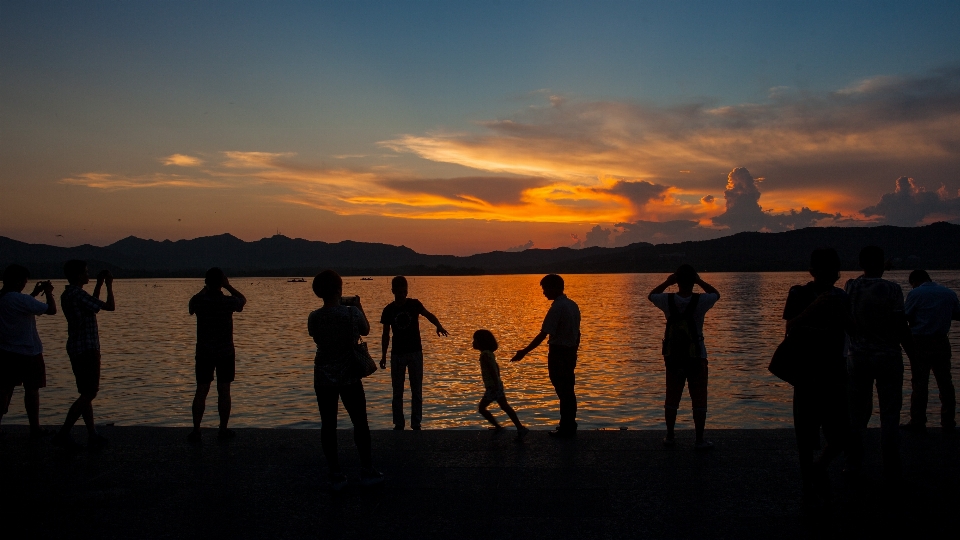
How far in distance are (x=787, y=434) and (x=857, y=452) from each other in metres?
1.91

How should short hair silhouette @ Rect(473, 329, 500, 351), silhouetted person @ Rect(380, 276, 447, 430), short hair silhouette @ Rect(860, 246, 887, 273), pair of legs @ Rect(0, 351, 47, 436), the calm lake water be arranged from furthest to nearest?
the calm lake water < silhouetted person @ Rect(380, 276, 447, 430) < short hair silhouette @ Rect(473, 329, 500, 351) < pair of legs @ Rect(0, 351, 47, 436) < short hair silhouette @ Rect(860, 246, 887, 273)

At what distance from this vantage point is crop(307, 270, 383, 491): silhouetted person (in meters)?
6.26

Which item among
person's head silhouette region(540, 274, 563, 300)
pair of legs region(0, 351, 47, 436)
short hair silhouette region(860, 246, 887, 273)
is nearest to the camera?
short hair silhouette region(860, 246, 887, 273)

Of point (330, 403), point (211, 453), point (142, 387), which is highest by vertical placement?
point (330, 403)

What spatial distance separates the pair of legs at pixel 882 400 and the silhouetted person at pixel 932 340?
2059 mm

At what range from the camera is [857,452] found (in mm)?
6188

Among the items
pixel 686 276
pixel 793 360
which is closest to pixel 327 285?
pixel 686 276

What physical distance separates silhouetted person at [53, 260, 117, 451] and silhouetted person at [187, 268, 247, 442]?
3.31 ft

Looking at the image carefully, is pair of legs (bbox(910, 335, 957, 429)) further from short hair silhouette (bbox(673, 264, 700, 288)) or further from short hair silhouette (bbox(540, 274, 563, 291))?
short hair silhouette (bbox(540, 274, 563, 291))

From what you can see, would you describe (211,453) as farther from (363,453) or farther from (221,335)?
(363,453)

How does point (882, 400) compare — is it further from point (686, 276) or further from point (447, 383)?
point (447, 383)

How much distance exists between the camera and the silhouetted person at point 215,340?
27.3 ft

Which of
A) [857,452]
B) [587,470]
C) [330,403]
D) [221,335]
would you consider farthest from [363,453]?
[857,452]

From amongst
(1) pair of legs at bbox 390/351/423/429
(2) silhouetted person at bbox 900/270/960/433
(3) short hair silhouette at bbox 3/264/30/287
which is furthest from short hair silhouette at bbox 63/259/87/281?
(2) silhouetted person at bbox 900/270/960/433
